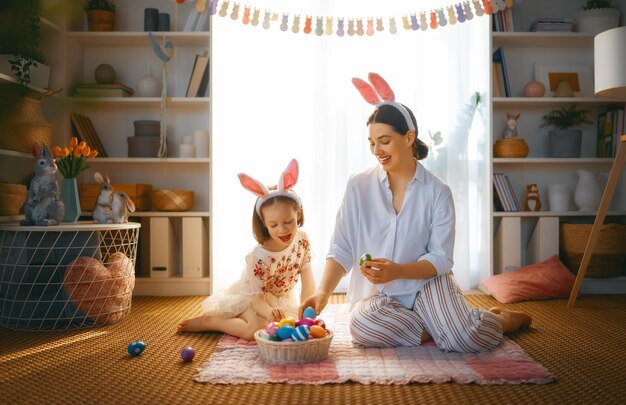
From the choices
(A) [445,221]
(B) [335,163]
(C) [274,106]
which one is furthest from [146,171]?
(A) [445,221]

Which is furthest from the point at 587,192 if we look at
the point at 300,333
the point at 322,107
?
the point at 300,333

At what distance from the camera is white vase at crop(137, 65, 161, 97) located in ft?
11.1

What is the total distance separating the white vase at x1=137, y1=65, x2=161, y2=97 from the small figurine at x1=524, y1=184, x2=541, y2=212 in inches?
86.1

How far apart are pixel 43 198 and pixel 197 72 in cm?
125

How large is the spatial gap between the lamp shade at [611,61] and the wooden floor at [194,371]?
0.99 metres

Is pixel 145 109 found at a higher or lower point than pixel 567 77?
lower

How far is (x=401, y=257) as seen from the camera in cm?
212

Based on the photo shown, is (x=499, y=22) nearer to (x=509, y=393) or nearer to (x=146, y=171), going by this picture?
(x=146, y=171)

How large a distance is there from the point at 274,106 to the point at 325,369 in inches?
75.3

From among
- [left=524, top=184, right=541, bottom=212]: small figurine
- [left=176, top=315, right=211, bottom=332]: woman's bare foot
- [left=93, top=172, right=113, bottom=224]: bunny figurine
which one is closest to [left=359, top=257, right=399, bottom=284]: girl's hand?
[left=176, top=315, right=211, bottom=332]: woman's bare foot

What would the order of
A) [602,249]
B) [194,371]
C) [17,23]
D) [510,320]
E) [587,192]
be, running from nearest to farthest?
[17,23], [194,371], [510,320], [602,249], [587,192]

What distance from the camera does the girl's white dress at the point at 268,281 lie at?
2266mm

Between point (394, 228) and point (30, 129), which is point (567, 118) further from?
point (30, 129)

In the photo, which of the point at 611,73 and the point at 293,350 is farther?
the point at 611,73
